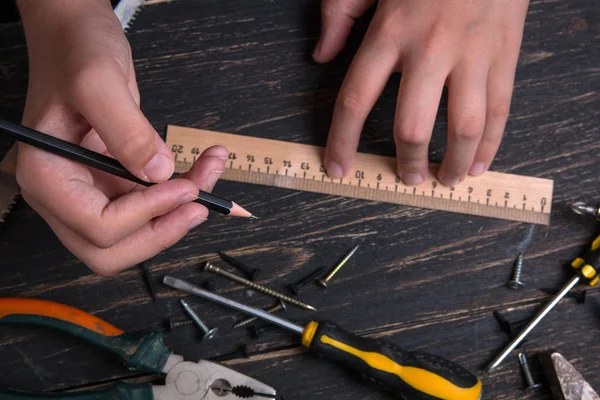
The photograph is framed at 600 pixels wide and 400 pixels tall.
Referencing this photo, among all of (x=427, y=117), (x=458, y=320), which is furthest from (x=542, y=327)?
(x=427, y=117)

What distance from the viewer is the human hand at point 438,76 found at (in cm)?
114

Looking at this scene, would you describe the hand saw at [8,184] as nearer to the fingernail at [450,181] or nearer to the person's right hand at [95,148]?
the person's right hand at [95,148]

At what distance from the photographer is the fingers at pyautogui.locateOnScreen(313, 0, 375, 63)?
1323mm

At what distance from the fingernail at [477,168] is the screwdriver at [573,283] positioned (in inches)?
11.3

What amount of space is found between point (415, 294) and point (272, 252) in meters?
0.34

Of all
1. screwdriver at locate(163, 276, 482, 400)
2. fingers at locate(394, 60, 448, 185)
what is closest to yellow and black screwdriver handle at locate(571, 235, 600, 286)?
screwdriver at locate(163, 276, 482, 400)

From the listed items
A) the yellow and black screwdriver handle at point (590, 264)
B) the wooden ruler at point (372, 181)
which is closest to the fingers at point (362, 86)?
the wooden ruler at point (372, 181)

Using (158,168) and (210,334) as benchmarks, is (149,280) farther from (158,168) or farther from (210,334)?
(158,168)

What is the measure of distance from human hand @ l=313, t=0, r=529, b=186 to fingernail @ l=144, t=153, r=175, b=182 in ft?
1.45

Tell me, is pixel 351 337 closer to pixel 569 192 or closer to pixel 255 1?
pixel 569 192

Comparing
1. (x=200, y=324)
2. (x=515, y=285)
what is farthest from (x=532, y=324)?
(x=200, y=324)

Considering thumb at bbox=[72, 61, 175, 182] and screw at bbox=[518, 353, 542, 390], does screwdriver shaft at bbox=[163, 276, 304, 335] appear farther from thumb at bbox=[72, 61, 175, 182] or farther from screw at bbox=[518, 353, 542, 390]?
screw at bbox=[518, 353, 542, 390]

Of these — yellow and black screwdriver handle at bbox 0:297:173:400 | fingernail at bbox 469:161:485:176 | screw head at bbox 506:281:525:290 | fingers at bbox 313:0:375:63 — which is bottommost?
yellow and black screwdriver handle at bbox 0:297:173:400

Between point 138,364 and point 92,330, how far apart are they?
12cm
